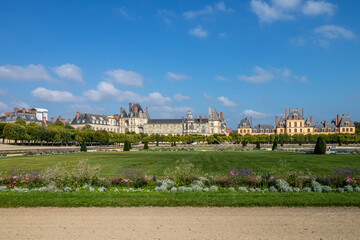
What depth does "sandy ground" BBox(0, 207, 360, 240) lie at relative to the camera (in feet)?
19.2

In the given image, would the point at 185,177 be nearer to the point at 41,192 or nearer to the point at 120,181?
the point at 120,181

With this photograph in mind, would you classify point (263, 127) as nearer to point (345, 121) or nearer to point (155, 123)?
point (345, 121)

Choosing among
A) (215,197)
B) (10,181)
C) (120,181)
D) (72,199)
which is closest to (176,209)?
(215,197)

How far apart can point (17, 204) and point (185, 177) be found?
5564 millimetres

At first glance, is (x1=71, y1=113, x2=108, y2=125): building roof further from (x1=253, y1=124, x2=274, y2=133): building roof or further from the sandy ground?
the sandy ground

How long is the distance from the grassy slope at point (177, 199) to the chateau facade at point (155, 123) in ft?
321

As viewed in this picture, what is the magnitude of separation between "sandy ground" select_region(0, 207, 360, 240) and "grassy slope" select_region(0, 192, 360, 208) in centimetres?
36

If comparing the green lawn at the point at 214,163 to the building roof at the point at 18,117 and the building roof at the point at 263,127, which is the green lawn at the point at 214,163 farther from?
the building roof at the point at 263,127

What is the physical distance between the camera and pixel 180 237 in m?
5.74

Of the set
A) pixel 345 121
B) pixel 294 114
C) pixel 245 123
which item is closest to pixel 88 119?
pixel 245 123

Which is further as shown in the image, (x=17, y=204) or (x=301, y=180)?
(x=301, y=180)

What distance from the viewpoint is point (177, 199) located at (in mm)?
8477

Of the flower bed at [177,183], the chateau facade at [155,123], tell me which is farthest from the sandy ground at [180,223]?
the chateau facade at [155,123]

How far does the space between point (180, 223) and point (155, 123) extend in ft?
352
